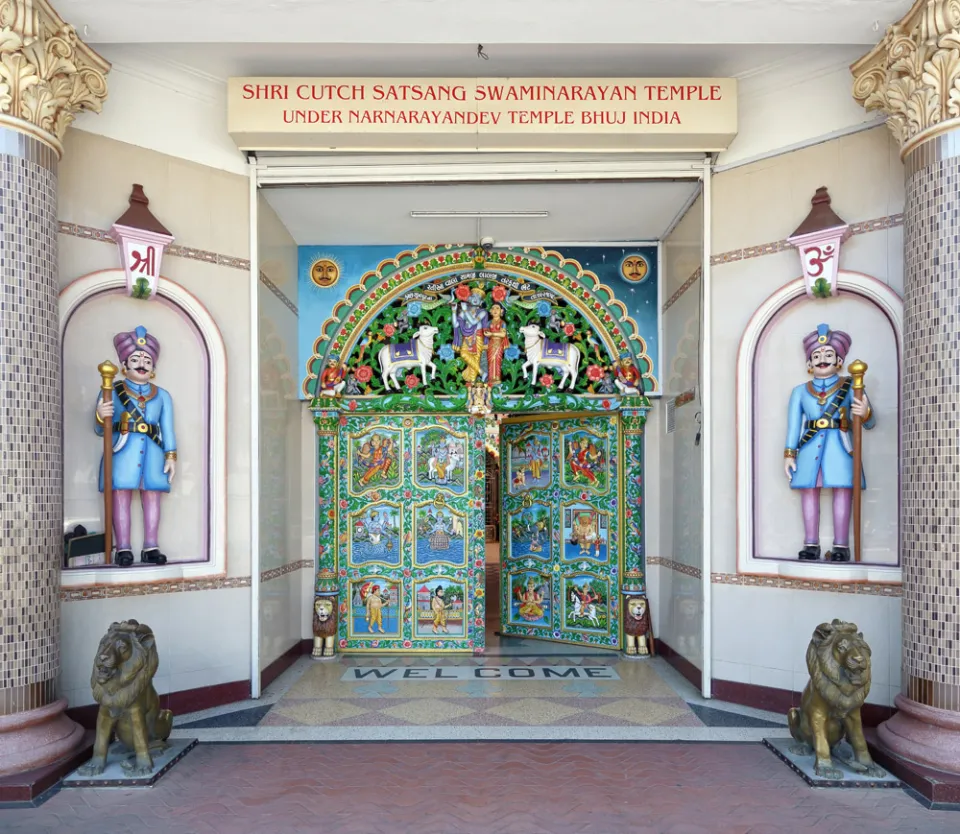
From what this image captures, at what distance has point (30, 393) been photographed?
4.45m

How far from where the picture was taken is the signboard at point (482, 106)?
5422 mm

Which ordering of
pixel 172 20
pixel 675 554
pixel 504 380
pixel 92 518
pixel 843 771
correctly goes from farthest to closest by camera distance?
pixel 504 380, pixel 675 554, pixel 92 518, pixel 172 20, pixel 843 771

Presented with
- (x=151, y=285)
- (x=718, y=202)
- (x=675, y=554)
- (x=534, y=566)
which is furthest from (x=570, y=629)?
(x=151, y=285)

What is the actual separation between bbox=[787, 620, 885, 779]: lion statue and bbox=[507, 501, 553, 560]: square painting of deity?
3511 mm

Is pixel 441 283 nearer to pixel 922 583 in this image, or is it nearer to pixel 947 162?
pixel 947 162

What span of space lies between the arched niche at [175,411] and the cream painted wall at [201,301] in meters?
0.07

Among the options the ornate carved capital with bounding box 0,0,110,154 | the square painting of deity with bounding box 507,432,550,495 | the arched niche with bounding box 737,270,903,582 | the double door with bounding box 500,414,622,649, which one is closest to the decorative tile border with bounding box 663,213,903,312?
the arched niche with bounding box 737,270,903,582

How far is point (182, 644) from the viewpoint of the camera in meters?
5.50

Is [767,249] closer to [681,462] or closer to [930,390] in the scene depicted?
[930,390]

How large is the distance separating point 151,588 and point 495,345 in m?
3.70

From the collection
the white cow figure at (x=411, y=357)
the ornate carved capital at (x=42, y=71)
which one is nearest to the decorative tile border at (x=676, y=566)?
the white cow figure at (x=411, y=357)

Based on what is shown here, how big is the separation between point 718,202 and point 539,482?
3265 mm

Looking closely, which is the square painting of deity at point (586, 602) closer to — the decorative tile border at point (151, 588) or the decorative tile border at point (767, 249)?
the decorative tile border at point (767, 249)

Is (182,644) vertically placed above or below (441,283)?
below
